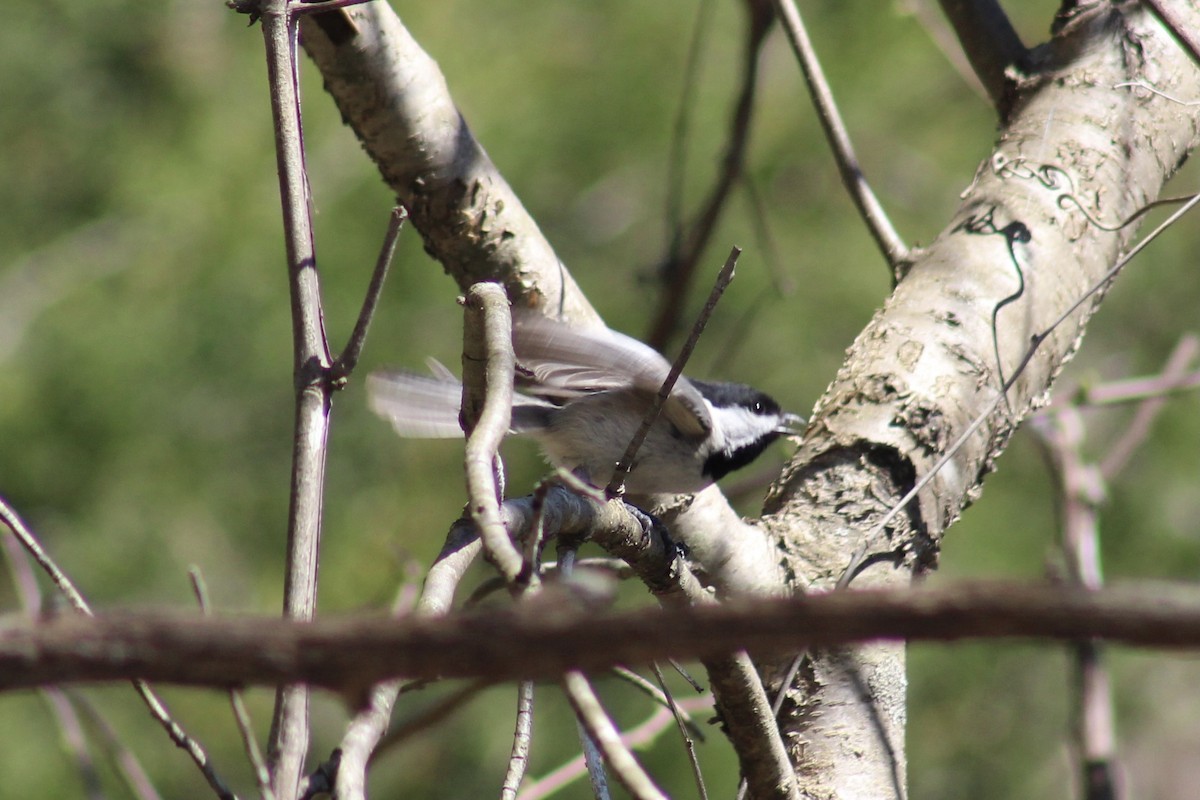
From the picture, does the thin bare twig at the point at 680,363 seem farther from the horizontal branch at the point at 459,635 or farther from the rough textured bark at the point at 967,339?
the horizontal branch at the point at 459,635

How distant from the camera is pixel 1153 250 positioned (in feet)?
16.3

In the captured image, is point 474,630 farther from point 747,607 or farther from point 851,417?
point 851,417

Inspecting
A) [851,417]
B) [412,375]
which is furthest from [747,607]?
[412,375]

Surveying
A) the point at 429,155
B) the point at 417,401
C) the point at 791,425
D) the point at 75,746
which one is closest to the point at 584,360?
the point at 429,155

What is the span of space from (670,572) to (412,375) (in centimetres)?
104

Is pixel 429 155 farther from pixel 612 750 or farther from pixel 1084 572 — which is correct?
pixel 1084 572

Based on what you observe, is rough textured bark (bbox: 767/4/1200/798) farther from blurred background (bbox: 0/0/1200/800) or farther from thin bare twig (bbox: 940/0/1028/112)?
blurred background (bbox: 0/0/1200/800)

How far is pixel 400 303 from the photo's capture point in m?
4.05

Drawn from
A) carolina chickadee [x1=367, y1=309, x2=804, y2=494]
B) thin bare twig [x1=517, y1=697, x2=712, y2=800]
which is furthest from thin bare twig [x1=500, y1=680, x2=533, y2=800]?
carolina chickadee [x1=367, y1=309, x2=804, y2=494]

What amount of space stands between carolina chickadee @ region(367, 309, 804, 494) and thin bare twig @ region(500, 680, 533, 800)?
76 cm

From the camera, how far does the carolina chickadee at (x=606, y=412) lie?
6.53ft

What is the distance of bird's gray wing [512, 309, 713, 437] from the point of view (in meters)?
1.73

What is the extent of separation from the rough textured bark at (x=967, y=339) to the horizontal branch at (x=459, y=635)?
123 centimetres

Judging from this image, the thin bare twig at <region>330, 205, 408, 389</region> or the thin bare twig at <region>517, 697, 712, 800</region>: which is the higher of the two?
the thin bare twig at <region>330, 205, 408, 389</region>
